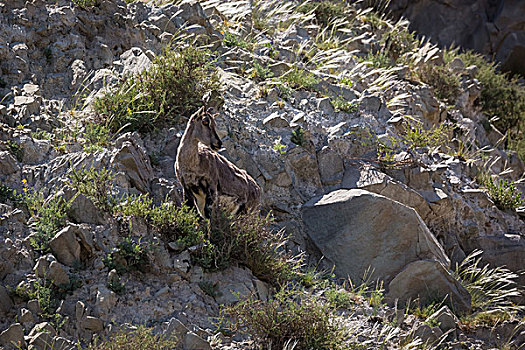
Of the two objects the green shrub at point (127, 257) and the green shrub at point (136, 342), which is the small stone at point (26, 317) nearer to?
the green shrub at point (136, 342)

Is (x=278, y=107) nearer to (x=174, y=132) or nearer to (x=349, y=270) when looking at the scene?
(x=174, y=132)

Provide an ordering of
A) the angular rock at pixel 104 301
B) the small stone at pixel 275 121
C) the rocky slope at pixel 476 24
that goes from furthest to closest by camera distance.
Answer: the rocky slope at pixel 476 24 < the small stone at pixel 275 121 < the angular rock at pixel 104 301

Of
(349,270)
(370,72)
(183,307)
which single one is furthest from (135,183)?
(370,72)

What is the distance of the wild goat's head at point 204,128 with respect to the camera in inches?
281

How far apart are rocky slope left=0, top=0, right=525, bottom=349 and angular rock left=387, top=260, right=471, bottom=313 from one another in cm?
2

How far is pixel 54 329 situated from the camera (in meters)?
5.53

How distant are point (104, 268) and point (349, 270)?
326 cm

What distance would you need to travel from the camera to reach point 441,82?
13234mm

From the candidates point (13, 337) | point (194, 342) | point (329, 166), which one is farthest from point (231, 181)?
point (13, 337)

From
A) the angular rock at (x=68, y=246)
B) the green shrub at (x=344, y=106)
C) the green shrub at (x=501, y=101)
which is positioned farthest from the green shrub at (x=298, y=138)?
the green shrub at (x=501, y=101)

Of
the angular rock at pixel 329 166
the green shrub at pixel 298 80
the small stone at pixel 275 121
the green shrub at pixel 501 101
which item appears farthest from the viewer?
the green shrub at pixel 501 101

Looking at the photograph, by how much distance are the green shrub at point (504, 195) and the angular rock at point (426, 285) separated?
3.31 meters

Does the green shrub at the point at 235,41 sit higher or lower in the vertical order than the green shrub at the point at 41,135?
higher

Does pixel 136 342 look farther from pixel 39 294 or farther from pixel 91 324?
pixel 39 294
